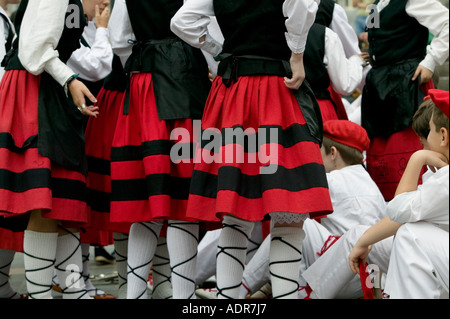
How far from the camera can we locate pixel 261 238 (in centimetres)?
420

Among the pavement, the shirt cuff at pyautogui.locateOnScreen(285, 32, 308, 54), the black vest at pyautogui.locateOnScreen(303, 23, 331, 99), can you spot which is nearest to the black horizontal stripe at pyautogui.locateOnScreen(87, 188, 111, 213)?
the pavement

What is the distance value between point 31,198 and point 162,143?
62 cm

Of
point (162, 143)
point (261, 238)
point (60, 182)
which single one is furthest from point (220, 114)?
point (261, 238)

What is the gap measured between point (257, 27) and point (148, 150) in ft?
2.52

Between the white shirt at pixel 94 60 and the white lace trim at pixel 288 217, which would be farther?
the white shirt at pixel 94 60

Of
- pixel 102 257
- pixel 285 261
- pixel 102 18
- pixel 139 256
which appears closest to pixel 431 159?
pixel 285 261

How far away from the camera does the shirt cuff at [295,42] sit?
2.75 m

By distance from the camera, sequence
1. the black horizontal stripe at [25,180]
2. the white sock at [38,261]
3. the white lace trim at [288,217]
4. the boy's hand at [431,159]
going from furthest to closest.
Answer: the white sock at [38,261]
the black horizontal stripe at [25,180]
the white lace trim at [288,217]
the boy's hand at [431,159]

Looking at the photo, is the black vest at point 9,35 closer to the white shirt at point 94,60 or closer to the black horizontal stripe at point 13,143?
the white shirt at point 94,60

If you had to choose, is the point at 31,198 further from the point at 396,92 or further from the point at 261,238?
the point at 396,92

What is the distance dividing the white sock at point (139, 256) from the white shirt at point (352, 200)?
0.95 m

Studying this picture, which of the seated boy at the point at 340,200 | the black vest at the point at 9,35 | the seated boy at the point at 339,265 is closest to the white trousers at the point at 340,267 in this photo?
the seated boy at the point at 339,265

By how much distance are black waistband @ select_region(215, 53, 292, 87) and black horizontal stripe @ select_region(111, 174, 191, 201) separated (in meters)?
0.55

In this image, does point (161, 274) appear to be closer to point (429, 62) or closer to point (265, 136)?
Answer: point (265, 136)
